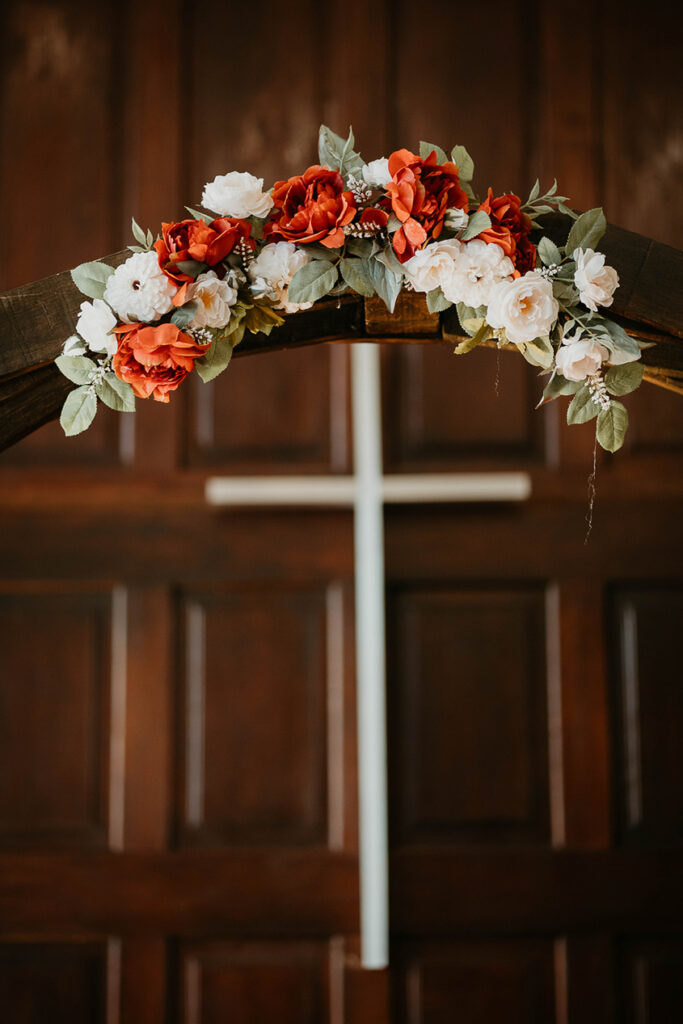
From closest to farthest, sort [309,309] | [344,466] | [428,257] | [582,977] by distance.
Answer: [428,257]
[309,309]
[582,977]
[344,466]

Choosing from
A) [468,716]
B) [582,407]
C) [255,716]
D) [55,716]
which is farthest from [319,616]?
[582,407]

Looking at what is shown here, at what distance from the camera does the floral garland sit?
1.22 meters

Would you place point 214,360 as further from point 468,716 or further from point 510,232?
point 468,716

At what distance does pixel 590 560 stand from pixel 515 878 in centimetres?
72

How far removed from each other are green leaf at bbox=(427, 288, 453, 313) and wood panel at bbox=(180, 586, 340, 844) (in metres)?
1.07

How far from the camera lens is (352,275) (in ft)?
4.06

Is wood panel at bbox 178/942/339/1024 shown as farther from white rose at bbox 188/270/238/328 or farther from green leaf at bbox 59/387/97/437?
white rose at bbox 188/270/238/328

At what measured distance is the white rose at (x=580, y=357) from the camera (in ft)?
3.99

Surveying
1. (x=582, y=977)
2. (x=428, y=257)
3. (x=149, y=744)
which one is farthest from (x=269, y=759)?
(x=428, y=257)

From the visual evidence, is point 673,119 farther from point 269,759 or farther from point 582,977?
point 582,977

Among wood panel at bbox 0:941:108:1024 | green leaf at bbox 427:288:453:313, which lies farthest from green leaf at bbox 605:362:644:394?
wood panel at bbox 0:941:108:1024

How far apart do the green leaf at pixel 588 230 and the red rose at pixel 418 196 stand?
0.50 ft

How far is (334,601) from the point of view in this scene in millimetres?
2203

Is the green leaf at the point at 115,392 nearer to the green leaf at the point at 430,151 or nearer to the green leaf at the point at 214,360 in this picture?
the green leaf at the point at 214,360
